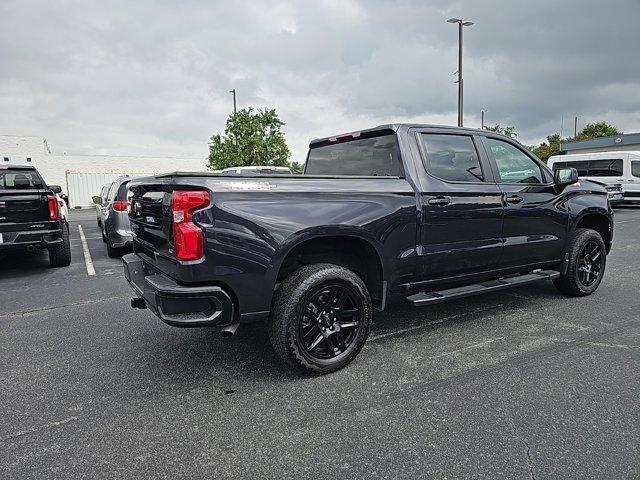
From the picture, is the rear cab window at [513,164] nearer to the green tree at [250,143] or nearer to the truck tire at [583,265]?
the truck tire at [583,265]

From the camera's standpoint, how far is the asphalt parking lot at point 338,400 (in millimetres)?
2322

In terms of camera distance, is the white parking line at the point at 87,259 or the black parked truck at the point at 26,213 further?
the white parking line at the point at 87,259

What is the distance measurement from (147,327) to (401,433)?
2.86m

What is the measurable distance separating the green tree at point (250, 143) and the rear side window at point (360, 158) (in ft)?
76.3

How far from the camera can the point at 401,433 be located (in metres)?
2.56

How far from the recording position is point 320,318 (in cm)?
329

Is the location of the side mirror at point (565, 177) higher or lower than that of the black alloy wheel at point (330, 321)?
higher

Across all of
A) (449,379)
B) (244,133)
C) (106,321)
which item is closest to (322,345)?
(449,379)

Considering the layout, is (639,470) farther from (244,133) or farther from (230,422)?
(244,133)

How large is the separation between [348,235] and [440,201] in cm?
98

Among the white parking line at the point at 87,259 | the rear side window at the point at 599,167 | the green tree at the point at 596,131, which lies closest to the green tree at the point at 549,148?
the green tree at the point at 596,131

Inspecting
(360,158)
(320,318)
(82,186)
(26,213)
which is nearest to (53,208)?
(26,213)

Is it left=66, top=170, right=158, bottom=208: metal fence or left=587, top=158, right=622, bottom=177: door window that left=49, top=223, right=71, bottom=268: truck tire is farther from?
left=66, top=170, right=158, bottom=208: metal fence

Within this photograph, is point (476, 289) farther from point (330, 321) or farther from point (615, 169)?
point (615, 169)
